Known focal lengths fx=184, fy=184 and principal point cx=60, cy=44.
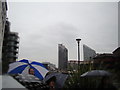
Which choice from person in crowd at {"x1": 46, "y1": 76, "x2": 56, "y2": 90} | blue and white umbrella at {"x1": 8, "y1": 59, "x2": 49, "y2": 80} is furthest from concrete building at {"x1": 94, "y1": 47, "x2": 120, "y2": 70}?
blue and white umbrella at {"x1": 8, "y1": 59, "x2": 49, "y2": 80}

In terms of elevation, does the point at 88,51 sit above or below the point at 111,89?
above

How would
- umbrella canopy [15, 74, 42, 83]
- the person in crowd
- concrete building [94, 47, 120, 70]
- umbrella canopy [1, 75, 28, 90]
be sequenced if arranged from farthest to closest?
concrete building [94, 47, 120, 70], umbrella canopy [15, 74, 42, 83], the person in crowd, umbrella canopy [1, 75, 28, 90]

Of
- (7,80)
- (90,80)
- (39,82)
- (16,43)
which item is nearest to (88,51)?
(90,80)

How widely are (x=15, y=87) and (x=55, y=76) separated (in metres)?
2.16

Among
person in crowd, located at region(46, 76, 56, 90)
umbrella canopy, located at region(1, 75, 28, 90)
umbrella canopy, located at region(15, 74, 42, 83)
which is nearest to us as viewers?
umbrella canopy, located at region(1, 75, 28, 90)

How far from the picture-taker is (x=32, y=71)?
6.54 m

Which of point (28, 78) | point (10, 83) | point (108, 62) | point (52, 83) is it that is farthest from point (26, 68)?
point (108, 62)

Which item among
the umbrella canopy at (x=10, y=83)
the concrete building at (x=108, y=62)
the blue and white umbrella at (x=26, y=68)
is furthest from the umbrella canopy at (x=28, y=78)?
the concrete building at (x=108, y=62)

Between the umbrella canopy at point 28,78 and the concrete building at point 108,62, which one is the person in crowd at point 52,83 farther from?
the concrete building at point 108,62

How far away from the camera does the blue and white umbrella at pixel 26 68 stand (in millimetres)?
6620

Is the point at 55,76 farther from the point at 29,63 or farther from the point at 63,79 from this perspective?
the point at 29,63

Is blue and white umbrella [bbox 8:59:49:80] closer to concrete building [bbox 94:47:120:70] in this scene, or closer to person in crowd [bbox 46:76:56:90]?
person in crowd [bbox 46:76:56:90]

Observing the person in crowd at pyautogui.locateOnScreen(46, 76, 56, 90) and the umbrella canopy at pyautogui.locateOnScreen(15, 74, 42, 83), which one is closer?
the person in crowd at pyautogui.locateOnScreen(46, 76, 56, 90)

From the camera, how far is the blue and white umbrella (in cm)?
662
